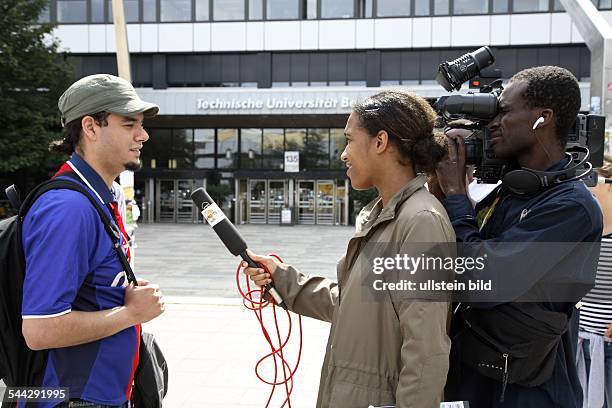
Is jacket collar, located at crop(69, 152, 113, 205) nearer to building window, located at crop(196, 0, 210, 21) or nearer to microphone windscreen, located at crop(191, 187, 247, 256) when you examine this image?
microphone windscreen, located at crop(191, 187, 247, 256)

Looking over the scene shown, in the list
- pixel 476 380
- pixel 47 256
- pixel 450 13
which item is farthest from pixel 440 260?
pixel 450 13

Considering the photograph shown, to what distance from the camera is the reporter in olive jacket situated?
1751mm

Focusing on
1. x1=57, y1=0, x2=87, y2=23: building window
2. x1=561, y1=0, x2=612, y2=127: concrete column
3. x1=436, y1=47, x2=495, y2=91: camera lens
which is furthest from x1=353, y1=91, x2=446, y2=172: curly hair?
x1=57, y1=0, x2=87, y2=23: building window

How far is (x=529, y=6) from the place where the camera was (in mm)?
24562

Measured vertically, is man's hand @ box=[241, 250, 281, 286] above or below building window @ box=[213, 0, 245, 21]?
below

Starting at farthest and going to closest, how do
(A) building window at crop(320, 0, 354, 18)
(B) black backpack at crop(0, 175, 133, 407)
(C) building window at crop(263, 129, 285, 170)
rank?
(C) building window at crop(263, 129, 285, 170) → (A) building window at crop(320, 0, 354, 18) → (B) black backpack at crop(0, 175, 133, 407)

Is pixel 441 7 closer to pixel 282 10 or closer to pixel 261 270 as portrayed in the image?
pixel 282 10

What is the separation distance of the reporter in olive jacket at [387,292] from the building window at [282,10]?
2534 centimetres

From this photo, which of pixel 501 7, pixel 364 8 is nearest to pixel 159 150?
pixel 364 8

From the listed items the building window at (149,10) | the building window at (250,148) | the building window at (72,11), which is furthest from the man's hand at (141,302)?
the building window at (72,11)

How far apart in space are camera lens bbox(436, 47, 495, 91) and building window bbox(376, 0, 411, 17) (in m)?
24.6

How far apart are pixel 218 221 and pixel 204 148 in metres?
26.9

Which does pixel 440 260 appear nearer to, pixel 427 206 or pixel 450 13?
pixel 427 206

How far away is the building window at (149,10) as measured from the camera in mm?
26125
